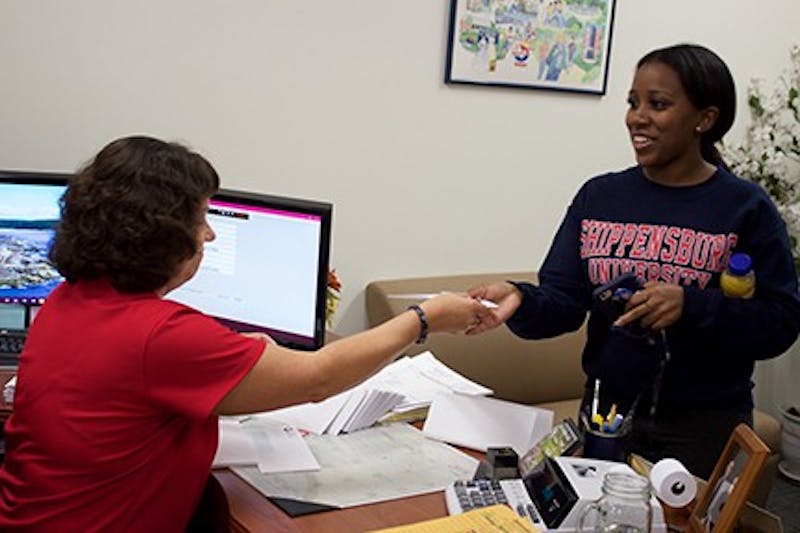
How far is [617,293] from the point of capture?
1.81 m

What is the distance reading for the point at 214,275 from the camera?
214 centimetres

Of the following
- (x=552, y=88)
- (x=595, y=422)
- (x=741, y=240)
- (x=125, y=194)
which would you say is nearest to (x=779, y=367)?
(x=552, y=88)

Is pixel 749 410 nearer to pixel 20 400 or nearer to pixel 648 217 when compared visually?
pixel 648 217

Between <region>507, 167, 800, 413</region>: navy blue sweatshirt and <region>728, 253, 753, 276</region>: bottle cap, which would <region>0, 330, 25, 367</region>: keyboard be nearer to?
<region>507, 167, 800, 413</region>: navy blue sweatshirt

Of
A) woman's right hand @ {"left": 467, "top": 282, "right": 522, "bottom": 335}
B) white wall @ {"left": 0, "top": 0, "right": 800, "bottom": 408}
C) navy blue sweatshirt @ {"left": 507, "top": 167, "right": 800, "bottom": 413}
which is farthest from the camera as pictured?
white wall @ {"left": 0, "top": 0, "right": 800, "bottom": 408}

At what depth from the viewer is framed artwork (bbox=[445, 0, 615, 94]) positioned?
10.6 feet

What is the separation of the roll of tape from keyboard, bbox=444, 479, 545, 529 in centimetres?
21

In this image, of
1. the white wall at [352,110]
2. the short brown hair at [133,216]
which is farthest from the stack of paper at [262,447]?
the white wall at [352,110]

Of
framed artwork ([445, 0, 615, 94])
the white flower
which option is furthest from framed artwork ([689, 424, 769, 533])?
the white flower

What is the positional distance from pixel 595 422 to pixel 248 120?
5.57 ft

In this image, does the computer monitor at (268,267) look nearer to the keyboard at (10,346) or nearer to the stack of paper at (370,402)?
the stack of paper at (370,402)

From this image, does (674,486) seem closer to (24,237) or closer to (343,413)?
(343,413)

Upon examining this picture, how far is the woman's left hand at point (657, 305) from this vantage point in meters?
1.76

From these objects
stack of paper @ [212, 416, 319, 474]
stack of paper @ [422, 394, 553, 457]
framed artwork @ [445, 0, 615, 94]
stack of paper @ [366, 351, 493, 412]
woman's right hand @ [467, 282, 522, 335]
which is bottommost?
stack of paper @ [212, 416, 319, 474]
